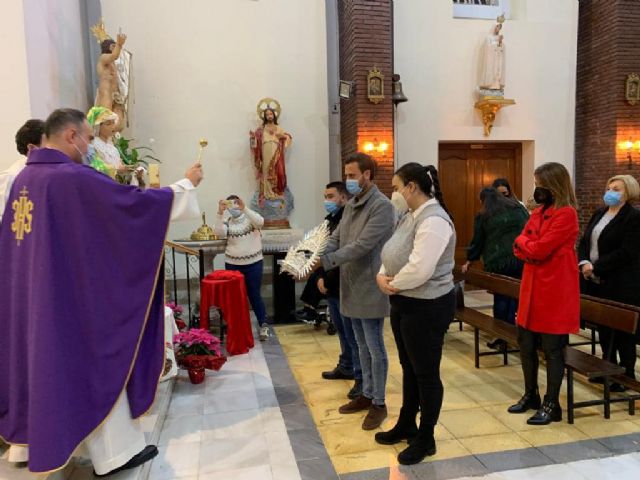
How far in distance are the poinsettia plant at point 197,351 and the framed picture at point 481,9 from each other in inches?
256

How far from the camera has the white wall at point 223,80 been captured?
23.5 feet

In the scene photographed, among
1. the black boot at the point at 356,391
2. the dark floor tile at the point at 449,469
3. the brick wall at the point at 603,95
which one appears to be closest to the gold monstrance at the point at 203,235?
the black boot at the point at 356,391

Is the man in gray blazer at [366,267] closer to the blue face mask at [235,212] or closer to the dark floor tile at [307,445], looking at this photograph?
the dark floor tile at [307,445]

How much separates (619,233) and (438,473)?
2319 millimetres

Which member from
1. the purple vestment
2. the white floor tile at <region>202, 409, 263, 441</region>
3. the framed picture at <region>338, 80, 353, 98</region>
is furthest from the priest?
the framed picture at <region>338, 80, 353, 98</region>

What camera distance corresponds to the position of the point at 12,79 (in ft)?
12.4

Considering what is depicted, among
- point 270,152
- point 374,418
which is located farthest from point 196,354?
point 270,152

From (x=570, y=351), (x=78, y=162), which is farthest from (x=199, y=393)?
(x=570, y=351)

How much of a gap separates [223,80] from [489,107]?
13.6 feet

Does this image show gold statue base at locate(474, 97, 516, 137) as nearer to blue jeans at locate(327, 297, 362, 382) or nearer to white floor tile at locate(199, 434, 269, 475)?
blue jeans at locate(327, 297, 362, 382)

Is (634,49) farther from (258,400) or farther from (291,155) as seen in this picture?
(258,400)

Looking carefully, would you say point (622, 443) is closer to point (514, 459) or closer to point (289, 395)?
point (514, 459)

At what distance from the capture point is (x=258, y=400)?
12.0ft

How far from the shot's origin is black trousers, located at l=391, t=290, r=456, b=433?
2510 millimetres
